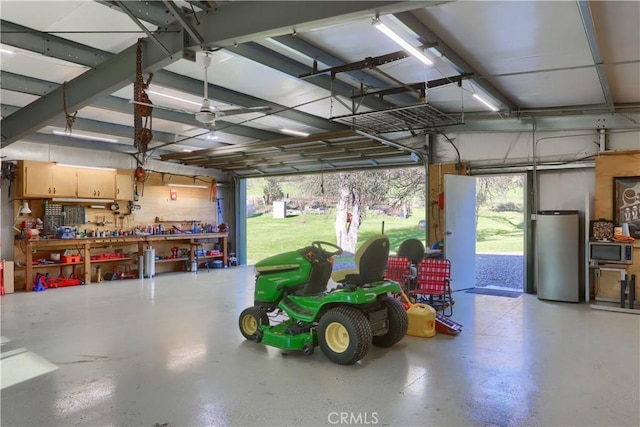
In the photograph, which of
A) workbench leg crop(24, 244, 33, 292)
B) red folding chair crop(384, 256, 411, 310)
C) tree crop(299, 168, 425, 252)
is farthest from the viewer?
tree crop(299, 168, 425, 252)

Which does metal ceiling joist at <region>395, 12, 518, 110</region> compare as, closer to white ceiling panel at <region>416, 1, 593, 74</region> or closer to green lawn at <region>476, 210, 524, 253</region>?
white ceiling panel at <region>416, 1, 593, 74</region>

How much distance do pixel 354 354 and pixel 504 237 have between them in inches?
419

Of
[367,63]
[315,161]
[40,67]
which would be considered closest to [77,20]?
[40,67]

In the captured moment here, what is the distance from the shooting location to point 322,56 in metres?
4.35

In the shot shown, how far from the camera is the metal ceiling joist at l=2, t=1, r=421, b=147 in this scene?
112 inches

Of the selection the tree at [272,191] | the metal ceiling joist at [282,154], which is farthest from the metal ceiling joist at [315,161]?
the tree at [272,191]

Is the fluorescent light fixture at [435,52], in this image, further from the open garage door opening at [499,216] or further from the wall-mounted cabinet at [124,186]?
the open garage door opening at [499,216]

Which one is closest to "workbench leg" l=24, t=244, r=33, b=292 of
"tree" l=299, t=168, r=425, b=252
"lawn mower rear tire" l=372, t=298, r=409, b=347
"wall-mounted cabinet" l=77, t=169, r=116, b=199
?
"wall-mounted cabinet" l=77, t=169, r=116, b=199

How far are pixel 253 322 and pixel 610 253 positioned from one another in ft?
16.4

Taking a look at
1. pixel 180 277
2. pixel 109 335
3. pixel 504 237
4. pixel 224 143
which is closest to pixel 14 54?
pixel 109 335

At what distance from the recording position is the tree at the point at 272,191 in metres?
16.3

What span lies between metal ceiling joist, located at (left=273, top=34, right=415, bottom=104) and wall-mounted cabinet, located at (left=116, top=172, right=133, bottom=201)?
6.20 meters

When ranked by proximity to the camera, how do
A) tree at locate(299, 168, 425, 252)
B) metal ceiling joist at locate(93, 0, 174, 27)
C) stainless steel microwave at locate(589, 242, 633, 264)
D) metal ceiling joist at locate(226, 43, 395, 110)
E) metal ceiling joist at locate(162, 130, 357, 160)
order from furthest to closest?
1. tree at locate(299, 168, 425, 252)
2. metal ceiling joist at locate(162, 130, 357, 160)
3. stainless steel microwave at locate(589, 242, 633, 264)
4. metal ceiling joist at locate(226, 43, 395, 110)
5. metal ceiling joist at locate(93, 0, 174, 27)

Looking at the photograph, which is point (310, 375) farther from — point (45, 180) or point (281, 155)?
point (45, 180)
